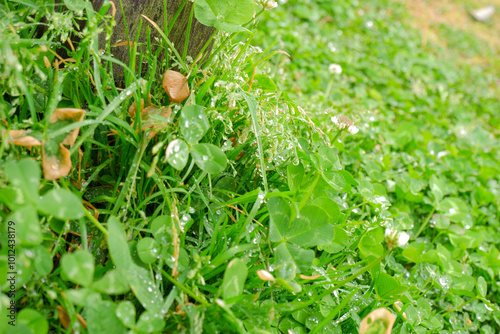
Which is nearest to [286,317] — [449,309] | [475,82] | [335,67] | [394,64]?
[449,309]

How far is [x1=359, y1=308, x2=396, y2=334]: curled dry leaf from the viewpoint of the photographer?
0.94 metres

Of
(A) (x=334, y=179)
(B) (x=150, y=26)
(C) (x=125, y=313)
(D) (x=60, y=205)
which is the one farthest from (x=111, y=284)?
(B) (x=150, y=26)

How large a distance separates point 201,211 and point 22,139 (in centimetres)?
51

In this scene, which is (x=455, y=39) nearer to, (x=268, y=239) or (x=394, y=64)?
(x=394, y=64)

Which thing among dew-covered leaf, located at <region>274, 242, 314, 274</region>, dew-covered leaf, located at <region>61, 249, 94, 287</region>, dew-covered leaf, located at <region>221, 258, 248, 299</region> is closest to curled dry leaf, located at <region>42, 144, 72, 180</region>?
dew-covered leaf, located at <region>61, 249, 94, 287</region>

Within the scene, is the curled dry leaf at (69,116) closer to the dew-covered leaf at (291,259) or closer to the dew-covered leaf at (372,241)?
the dew-covered leaf at (291,259)

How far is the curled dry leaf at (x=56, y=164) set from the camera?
0.89 metres

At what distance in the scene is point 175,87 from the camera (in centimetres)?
119

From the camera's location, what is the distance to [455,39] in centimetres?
502

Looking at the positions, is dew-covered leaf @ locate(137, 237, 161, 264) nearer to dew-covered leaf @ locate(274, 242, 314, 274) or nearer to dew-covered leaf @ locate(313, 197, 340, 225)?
dew-covered leaf @ locate(274, 242, 314, 274)

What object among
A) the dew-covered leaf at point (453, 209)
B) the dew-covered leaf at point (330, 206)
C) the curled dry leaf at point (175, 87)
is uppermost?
the curled dry leaf at point (175, 87)

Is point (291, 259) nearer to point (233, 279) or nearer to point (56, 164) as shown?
point (233, 279)

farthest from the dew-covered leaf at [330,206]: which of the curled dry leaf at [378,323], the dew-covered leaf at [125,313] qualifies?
the dew-covered leaf at [125,313]

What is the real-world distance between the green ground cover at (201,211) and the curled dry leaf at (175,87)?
0.02 metres
